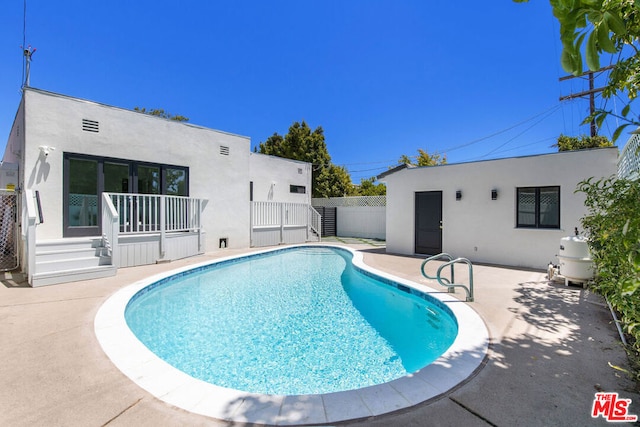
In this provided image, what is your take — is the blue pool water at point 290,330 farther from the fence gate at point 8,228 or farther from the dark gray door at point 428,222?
the fence gate at point 8,228

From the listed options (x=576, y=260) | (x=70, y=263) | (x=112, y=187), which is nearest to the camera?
Result: (x=576, y=260)

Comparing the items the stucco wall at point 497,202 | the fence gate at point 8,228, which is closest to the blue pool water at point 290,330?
the stucco wall at point 497,202

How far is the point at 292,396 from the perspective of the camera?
236cm

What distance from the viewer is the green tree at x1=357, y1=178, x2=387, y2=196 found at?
21805mm

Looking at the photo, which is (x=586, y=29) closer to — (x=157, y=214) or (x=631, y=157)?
(x=631, y=157)

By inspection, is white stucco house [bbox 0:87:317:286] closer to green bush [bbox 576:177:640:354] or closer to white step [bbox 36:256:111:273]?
white step [bbox 36:256:111:273]

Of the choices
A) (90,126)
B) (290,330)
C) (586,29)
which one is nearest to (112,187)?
(90,126)

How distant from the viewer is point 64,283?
5879mm

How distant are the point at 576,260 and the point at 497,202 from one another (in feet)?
10.1

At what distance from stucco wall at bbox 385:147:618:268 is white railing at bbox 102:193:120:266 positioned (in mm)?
8705

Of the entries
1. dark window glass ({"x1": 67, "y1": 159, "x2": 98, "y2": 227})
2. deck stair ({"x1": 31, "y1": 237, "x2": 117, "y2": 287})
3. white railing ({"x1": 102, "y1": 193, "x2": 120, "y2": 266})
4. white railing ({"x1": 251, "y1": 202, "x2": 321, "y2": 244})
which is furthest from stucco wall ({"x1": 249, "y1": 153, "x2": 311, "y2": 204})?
deck stair ({"x1": 31, "y1": 237, "x2": 117, "y2": 287})

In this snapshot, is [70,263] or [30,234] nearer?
[30,234]

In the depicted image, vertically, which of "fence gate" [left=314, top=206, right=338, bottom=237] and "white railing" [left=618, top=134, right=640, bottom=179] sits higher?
"white railing" [left=618, top=134, right=640, bottom=179]

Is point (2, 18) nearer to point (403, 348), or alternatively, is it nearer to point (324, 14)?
point (324, 14)
